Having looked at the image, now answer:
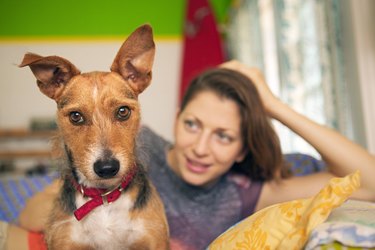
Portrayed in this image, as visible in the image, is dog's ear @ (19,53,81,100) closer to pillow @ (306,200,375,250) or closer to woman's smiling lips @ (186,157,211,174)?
pillow @ (306,200,375,250)

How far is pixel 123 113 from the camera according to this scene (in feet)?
3.45

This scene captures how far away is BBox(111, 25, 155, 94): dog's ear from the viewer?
96 centimetres

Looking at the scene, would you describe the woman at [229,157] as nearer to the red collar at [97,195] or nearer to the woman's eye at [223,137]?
the woman's eye at [223,137]

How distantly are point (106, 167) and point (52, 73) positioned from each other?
0.91 feet

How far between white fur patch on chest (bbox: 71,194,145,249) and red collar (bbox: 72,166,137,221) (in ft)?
0.06

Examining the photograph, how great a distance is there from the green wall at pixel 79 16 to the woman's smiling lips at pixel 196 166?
8.91ft

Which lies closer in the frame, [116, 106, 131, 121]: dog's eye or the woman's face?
[116, 106, 131, 121]: dog's eye

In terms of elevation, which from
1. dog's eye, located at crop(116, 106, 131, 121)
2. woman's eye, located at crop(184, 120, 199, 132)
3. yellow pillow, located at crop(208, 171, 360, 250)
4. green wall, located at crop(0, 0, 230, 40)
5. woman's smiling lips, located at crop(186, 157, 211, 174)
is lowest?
woman's smiling lips, located at crop(186, 157, 211, 174)

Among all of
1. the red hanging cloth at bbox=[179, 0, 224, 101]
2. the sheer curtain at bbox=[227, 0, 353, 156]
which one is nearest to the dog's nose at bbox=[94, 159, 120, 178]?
the sheer curtain at bbox=[227, 0, 353, 156]

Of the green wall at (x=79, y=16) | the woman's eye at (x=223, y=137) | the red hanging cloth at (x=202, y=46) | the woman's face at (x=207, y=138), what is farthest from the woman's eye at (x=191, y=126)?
the red hanging cloth at (x=202, y=46)

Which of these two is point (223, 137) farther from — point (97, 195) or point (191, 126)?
point (97, 195)

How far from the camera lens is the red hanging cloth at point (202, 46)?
534 centimetres

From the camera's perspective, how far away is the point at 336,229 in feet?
3.18

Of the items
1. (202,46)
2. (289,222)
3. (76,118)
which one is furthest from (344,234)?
(202,46)
